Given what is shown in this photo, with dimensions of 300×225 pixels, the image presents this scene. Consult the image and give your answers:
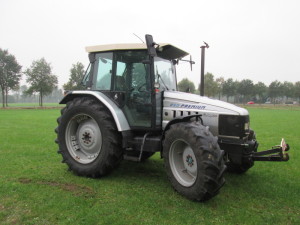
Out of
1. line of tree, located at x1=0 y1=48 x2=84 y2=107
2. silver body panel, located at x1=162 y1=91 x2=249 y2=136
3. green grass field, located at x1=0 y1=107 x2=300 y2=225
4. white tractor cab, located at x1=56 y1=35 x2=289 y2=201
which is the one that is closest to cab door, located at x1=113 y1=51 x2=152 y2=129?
white tractor cab, located at x1=56 y1=35 x2=289 y2=201

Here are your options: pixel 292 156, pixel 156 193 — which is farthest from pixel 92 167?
pixel 292 156

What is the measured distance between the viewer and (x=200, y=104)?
4.62 metres

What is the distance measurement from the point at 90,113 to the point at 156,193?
201 cm

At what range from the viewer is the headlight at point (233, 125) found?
4.30m

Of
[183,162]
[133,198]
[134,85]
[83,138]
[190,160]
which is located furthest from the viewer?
[83,138]

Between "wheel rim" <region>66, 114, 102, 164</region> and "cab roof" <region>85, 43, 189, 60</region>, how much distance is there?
4.70ft

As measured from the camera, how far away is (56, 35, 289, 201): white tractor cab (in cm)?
402

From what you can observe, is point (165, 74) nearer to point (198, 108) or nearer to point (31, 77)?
point (198, 108)

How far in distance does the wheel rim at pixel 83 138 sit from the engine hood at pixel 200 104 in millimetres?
1628

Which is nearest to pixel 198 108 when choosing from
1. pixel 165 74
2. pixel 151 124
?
pixel 151 124

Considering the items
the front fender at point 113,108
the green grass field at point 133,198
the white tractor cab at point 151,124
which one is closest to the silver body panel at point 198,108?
the white tractor cab at point 151,124

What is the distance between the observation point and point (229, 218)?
3498 mm

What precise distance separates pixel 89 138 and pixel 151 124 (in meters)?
1.40

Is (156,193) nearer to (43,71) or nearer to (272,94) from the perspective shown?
(43,71)
